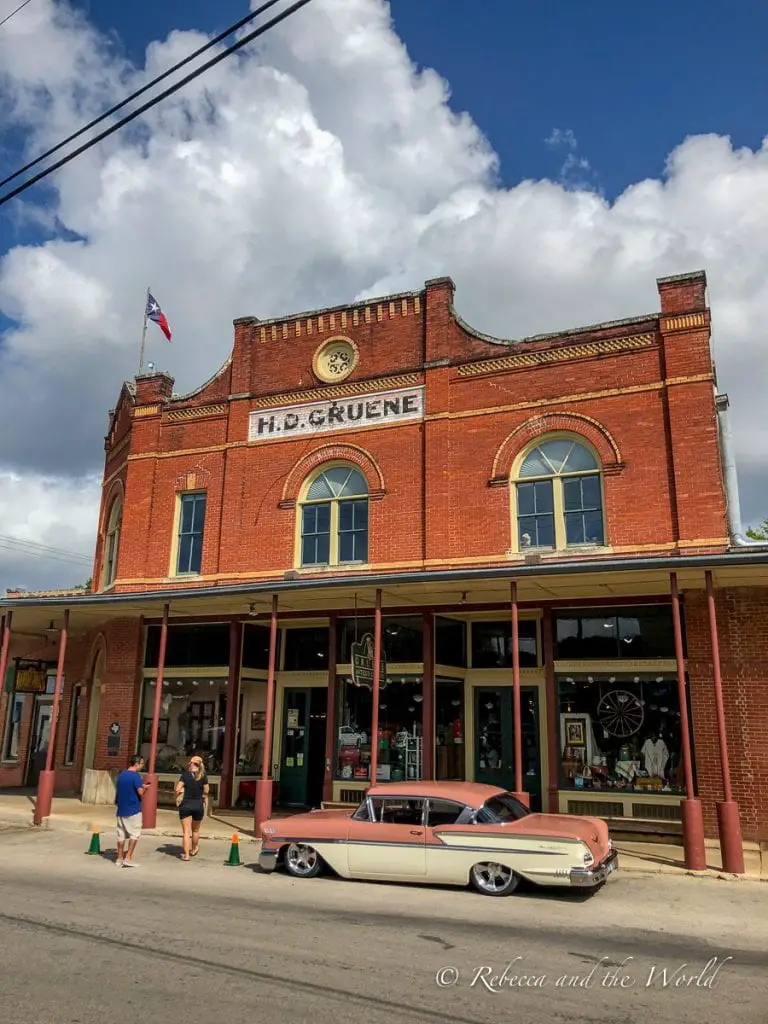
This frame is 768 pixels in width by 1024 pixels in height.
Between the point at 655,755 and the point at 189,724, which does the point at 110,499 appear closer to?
the point at 189,724

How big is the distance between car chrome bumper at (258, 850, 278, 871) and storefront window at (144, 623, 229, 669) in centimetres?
821

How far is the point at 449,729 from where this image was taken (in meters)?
17.0

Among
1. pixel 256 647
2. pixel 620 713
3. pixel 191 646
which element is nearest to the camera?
pixel 620 713

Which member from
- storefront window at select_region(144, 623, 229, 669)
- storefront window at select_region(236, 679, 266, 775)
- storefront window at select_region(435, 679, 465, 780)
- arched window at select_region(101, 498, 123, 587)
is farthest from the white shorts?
arched window at select_region(101, 498, 123, 587)

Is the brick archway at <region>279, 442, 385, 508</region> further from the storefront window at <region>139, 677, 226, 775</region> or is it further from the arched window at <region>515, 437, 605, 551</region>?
the storefront window at <region>139, 677, 226, 775</region>

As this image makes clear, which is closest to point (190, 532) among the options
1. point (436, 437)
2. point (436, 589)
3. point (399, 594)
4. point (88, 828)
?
point (436, 437)

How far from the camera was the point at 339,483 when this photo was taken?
63.2 feet

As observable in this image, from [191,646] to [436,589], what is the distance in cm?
748

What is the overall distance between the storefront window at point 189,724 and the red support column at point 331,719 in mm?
2965

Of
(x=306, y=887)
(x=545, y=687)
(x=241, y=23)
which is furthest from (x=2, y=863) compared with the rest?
(x=241, y=23)

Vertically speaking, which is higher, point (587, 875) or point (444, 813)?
point (444, 813)

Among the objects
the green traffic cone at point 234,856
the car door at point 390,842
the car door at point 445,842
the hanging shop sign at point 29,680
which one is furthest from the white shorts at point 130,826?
the hanging shop sign at point 29,680

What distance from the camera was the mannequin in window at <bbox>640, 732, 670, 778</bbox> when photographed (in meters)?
15.0

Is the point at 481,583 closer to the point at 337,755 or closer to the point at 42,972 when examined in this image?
the point at 337,755
